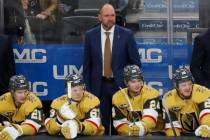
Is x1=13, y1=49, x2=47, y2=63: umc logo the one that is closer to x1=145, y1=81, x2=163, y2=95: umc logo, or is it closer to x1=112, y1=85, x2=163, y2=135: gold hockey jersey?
x1=145, y1=81, x2=163, y2=95: umc logo

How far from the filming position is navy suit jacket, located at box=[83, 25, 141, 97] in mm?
8648

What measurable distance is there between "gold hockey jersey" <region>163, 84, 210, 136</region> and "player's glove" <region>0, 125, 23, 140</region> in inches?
59.7

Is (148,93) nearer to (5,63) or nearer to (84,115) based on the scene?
(84,115)

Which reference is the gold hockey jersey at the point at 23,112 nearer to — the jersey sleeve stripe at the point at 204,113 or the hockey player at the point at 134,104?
the hockey player at the point at 134,104

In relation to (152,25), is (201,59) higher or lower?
lower

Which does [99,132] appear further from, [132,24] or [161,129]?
[132,24]

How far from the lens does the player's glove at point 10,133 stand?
6883 mm

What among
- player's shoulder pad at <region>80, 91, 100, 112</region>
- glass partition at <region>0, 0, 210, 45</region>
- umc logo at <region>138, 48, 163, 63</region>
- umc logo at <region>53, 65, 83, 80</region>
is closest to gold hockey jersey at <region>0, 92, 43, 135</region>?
player's shoulder pad at <region>80, 91, 100, 112</region>

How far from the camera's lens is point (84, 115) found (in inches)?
291

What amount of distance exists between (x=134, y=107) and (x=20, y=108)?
48.0 inches

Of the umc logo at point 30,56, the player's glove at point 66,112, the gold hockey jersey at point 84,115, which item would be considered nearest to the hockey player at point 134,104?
the gold hockey jersey at point 84,115

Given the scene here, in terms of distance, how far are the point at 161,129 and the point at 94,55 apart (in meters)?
1.58

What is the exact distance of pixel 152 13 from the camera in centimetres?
922

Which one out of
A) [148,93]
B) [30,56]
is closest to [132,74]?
[148,93]
